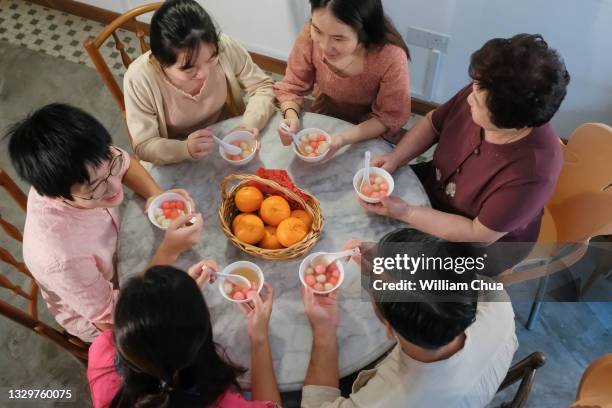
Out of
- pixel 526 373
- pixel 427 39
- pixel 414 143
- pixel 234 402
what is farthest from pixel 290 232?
pixel 427 39

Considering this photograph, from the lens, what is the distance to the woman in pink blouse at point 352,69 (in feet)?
5.13

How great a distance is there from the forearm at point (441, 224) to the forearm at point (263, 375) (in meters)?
0.57

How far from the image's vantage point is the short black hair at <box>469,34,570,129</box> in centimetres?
127

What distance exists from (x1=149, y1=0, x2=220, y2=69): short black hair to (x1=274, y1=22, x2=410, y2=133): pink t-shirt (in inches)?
16.0

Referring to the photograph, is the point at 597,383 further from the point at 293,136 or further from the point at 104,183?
the point at 104,183

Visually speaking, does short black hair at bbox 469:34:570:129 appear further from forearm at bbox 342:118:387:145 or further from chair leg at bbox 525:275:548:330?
chair leg at bbox 525:275:548:330

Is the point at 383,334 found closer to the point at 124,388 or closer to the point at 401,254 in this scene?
the point at 401,254

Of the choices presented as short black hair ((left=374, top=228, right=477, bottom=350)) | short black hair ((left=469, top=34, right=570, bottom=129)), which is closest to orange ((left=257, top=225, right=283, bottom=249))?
short black hair ((left=374, top=228, right=477, bottom=350))

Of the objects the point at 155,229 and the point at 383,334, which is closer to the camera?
the point at 383,334

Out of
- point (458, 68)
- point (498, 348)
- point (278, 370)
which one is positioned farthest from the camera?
point (458, 68)

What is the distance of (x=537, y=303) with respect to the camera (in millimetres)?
2092

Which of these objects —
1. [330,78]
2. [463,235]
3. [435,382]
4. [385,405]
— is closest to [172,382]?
[385,405]

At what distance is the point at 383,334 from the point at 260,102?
91cm

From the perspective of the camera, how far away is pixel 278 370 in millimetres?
1408
